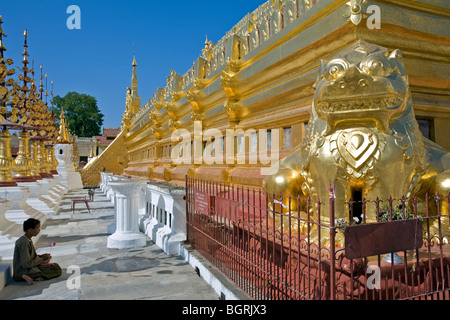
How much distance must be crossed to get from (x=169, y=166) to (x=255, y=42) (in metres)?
7.02

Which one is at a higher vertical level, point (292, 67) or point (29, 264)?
point (292, 67)

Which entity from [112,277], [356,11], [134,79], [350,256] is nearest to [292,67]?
[356,11]

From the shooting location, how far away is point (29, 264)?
4781mm

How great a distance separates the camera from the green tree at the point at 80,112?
62.3 metres

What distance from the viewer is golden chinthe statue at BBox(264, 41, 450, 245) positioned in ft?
10.8

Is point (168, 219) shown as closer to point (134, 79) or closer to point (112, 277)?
point (112, 277)

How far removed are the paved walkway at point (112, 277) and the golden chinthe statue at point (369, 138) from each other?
6.54 ft

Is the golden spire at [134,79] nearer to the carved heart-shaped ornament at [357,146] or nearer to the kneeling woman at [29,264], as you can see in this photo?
the kneeling woman at [29,264]

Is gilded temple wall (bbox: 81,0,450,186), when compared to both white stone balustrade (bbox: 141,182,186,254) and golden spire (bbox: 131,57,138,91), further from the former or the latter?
golden spire (bbox: 131,57,138,91)

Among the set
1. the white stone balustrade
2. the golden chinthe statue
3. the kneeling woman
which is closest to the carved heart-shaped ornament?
the golden chinthe statue

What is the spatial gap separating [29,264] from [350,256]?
14.1 feet

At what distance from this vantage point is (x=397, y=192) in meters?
3.37

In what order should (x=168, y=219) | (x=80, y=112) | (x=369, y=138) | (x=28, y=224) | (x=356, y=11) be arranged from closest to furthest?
(x=369, y=138), (x=356, y=11), (x=28, y=224), (x=168, y=219), (x=80, y=112)
